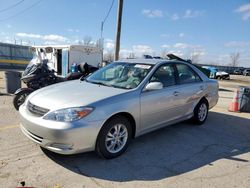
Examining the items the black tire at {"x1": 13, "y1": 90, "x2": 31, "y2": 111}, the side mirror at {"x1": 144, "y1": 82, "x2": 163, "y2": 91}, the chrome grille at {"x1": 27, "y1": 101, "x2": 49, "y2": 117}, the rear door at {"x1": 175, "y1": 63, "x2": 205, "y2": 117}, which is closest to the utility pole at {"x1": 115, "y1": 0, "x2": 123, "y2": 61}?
the black tire at {"x1": 13, "y1": 90, "x2": 31, "y2": 111}

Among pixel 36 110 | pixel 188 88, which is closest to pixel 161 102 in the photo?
pixel 188 88

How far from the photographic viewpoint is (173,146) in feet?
15.1

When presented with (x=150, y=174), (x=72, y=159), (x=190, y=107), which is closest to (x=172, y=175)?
(x=150, y=174)

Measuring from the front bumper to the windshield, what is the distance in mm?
1118

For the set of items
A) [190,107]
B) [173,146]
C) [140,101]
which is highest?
[140,101]

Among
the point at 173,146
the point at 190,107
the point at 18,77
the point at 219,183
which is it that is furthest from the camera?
the point at 18,77

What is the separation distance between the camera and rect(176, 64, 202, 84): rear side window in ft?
17.4

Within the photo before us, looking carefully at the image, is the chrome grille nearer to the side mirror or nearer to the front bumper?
the front bumper

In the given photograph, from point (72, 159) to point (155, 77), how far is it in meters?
2.09

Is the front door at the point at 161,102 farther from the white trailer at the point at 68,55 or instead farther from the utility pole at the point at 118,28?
the white trailer at the point at 68,55

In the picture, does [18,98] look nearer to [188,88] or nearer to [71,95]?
[71,95]

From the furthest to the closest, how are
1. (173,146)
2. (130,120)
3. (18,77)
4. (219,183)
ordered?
(18,77)
(173,146)
(130,120)
(219,183)

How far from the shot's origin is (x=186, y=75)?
550cm

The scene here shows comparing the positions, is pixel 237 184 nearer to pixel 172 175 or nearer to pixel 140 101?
pixel 172 175
